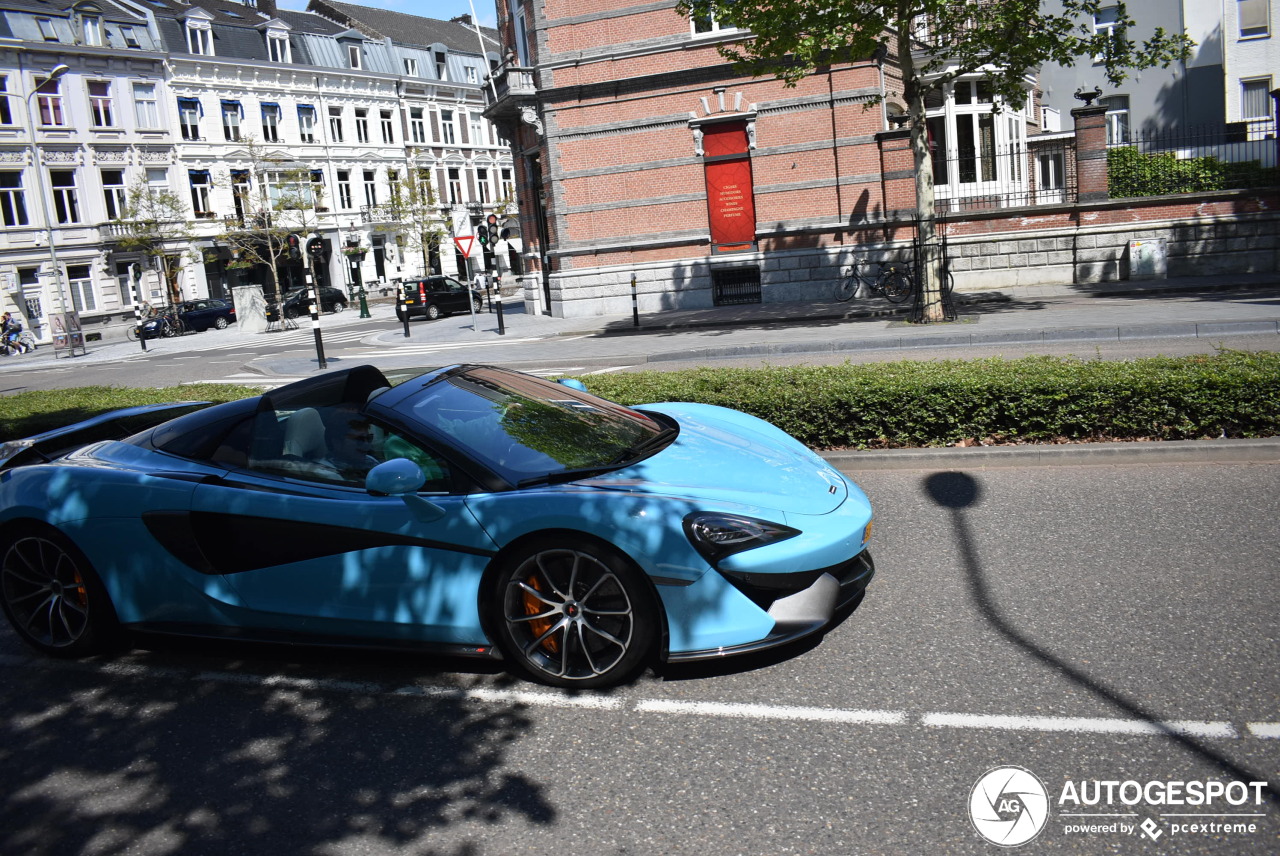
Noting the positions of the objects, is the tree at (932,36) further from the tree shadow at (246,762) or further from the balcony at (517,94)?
the tree shadow at (246,762)

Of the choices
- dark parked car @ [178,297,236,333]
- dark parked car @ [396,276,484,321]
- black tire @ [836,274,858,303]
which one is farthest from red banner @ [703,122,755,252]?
dark parked car @ [178,297,236,333]

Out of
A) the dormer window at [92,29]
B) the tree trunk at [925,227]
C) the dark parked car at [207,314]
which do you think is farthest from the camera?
the dormer window at [92,29]

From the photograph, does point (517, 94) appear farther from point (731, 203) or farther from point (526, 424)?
point (526, 424)

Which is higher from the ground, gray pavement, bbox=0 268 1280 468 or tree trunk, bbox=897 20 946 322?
tree trunk, bbox=897 20 946 322

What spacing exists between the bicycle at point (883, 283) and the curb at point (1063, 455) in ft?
51.6

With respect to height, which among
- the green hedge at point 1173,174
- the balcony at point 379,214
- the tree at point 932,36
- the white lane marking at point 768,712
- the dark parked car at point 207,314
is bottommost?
the white lane marking at point 768,712

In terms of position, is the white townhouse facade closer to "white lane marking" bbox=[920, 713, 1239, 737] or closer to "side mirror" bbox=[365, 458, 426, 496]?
"side mirror" bbox=[365, 458, 426, 496]

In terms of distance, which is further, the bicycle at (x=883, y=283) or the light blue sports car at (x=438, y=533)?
the bicycle at (x=883, y=283)

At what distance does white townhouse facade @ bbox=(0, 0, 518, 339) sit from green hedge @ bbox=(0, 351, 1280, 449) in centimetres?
3432

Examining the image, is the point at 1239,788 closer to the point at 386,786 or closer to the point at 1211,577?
the point at 1211,577

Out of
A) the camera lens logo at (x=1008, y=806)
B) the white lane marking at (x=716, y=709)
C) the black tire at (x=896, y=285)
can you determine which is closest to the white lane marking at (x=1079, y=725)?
the white lane marking at (x=716, y=709)

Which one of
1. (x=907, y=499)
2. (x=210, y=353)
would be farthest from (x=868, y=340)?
(x=210, y=353)

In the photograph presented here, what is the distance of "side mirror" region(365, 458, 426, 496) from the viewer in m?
4.04

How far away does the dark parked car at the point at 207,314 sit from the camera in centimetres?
4209
